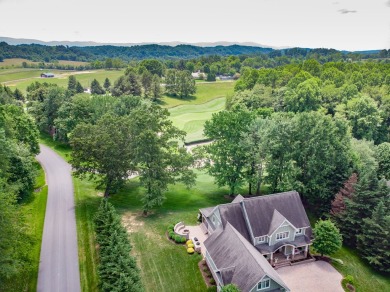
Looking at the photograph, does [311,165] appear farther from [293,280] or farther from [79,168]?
[79,168]

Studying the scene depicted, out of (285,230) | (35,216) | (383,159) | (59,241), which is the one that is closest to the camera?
(285,230)

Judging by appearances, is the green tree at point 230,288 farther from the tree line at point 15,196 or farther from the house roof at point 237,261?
the tree line at point 15,196

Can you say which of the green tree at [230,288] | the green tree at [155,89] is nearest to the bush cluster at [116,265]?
the green tree at [230,288]

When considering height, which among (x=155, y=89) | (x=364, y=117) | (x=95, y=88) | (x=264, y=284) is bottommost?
(x=264, y=284)

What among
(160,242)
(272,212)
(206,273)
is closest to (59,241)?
(160,242)

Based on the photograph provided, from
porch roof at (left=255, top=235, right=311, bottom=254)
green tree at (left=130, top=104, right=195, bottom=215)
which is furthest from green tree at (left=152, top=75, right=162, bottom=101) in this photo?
porch roof at (left=255, top=235, right=311, bottom=254)

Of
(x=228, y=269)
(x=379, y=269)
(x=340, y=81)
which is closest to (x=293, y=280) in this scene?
(x=228, y=269)

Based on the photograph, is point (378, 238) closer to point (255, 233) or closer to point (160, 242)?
point (255, 233)

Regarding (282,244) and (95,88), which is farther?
(95,88)

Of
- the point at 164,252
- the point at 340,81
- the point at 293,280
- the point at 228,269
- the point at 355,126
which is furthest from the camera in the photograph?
the point at 340,81
